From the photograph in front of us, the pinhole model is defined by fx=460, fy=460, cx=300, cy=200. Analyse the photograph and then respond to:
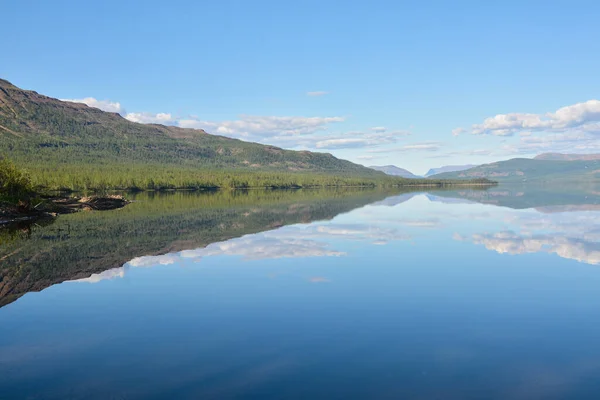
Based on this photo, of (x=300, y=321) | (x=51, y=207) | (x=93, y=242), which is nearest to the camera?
(x=300, y=321)

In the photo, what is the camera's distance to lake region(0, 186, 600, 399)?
13.3 m

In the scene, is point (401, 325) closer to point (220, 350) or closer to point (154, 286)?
point (220, 350)

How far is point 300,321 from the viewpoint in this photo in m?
19.3

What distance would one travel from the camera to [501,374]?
45.1 feet

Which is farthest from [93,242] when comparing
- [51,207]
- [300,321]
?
[51,207]

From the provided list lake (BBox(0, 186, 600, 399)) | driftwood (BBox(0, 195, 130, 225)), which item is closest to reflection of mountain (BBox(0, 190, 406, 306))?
lake (BBox(0, 186, 600, 399))

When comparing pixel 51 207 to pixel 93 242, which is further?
pixel 51 207

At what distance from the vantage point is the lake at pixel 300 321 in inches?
523

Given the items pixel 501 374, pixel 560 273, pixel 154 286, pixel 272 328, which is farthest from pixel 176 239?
pixel 501 374

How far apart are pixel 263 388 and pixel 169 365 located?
11.9ft

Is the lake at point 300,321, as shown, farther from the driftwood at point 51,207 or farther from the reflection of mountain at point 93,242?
the driftwood at point 51,207

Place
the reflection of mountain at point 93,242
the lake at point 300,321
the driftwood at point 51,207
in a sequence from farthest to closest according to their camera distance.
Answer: the driftwood at point 51,207 → the reflection of mountain at point 93,242 → the lake at point 300,321

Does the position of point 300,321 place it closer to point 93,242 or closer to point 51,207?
point 93,242

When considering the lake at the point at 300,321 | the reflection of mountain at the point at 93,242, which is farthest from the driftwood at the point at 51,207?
the lake at the point at 300,321
